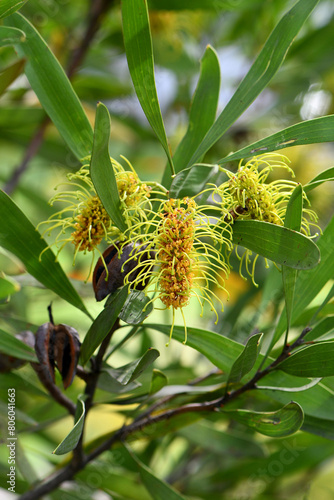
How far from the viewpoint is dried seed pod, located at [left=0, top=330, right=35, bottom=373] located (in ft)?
1.92

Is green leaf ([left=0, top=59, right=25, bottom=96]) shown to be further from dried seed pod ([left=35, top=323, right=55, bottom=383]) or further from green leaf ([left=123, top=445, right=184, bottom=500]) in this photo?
green leaf ([left=123, top=445, right=184, bottom=500])

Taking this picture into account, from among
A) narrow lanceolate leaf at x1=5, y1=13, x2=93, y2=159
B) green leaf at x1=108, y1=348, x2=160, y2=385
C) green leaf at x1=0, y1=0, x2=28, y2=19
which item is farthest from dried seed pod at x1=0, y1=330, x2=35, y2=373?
green leaf at x1=0, y1=0, x2=28, y2=19

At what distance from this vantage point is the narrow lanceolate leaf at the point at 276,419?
1.54ft

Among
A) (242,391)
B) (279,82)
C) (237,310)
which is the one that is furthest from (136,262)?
(279,82)

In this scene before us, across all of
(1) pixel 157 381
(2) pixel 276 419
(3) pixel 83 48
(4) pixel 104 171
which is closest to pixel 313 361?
(2) pixel 276 419

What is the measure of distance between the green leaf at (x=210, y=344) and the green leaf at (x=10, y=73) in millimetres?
339

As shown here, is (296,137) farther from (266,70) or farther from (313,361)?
(313,361)

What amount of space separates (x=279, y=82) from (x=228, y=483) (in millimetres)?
991

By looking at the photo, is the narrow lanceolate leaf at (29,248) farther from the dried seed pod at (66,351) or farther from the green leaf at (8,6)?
the green leaf at (8,6)

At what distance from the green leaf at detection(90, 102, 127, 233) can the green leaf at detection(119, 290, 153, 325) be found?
0.06 m

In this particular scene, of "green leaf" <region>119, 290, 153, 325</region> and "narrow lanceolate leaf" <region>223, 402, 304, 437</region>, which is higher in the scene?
"green leaf" <region>119, 290, 153, 325</region>

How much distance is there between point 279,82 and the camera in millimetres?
1314

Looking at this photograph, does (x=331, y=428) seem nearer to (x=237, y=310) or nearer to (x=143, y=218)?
(x=143, y=218)

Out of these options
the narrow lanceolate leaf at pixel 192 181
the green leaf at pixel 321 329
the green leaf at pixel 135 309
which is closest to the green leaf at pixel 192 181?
the narrow lanceolate leaf at pixel 192 181
